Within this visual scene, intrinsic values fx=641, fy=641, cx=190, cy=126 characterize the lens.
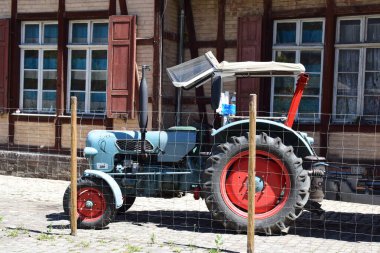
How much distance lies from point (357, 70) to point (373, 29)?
0.77m

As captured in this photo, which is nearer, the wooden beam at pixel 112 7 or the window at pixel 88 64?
the wooden beam at pixel 112 7

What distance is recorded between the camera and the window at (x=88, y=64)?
13445 mm

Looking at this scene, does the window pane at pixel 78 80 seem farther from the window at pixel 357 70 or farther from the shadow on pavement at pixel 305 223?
the window at pixel 357 70

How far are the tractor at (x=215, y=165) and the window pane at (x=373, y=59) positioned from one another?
3679mm

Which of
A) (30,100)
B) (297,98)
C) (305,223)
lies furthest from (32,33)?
(305,223)

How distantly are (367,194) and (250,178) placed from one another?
5.86ft

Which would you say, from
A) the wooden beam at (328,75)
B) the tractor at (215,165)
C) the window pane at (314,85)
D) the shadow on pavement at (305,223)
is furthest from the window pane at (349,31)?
the tractor at (215,165)

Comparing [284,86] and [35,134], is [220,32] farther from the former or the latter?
[35,134]

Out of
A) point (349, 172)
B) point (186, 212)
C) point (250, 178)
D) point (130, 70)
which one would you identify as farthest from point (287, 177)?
point (130, 70)

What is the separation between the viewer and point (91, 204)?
7.96m

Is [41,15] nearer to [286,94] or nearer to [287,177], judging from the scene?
[286,94]

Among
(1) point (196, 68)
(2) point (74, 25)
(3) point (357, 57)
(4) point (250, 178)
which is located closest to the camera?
(4) point (250, 178)

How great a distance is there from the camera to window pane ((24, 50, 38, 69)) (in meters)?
14.2

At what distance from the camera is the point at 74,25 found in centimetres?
1373
